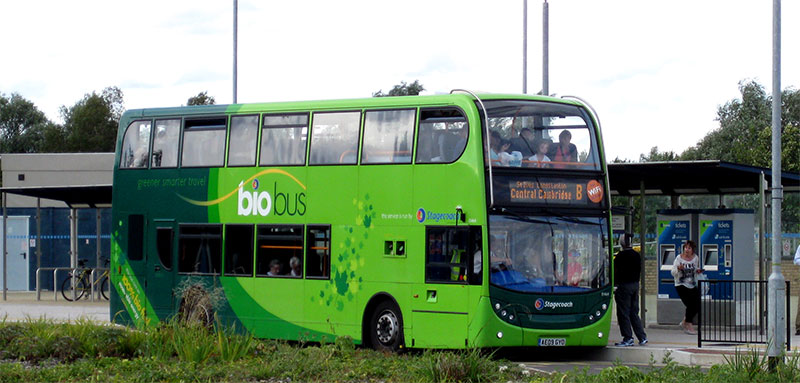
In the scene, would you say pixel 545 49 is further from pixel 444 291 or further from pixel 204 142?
pixel 444 291

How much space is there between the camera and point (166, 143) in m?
20.9

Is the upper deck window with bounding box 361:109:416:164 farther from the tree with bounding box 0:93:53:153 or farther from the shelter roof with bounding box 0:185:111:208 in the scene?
the tree with bounding box 0:93:53:153

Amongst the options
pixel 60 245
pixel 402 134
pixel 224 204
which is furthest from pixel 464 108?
pixel 60 245

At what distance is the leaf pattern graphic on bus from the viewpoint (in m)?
17.9

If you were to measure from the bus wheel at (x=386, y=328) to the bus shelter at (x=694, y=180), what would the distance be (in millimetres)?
4973

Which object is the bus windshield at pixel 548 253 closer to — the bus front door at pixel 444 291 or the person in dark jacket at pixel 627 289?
the bus front door at pixel 444 291

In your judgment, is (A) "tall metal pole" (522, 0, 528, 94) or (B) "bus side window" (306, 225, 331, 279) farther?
(A) "tall metal pole" (522, 0, 528, 94)

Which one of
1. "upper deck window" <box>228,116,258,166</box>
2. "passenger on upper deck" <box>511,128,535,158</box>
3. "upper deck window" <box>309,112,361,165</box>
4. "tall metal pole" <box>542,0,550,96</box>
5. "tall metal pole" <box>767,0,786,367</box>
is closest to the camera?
"tall metal pole" <box>767,0,786,367</box>

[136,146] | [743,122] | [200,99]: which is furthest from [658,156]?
[136,146]

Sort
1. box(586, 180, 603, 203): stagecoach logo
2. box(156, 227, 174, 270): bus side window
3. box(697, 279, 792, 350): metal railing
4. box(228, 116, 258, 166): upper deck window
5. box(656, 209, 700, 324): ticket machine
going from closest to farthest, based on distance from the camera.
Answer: box(586, 180, 603, 203): stagecoach logo
box(697, 279, 792, 350): metal railing
box(228, 116, 258, 166): upper deck window
box(156, 227, 174, 270): bus side window
box(656, 209, 700, 324): ticket machine

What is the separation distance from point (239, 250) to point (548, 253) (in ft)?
18.6

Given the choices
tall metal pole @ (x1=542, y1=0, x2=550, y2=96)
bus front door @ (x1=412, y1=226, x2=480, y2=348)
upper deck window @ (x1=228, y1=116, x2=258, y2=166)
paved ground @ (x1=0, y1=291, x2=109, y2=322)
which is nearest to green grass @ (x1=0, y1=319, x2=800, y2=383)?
bus front door @ (x1=412, y1=226, x2=480, y2=348)

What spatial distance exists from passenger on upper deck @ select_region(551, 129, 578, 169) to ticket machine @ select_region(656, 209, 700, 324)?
19.5 ft

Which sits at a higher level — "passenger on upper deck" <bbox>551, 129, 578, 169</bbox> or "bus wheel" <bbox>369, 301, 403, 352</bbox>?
"passenger on upper deck" <bbox>551, 129, 578, 169</bbox>
